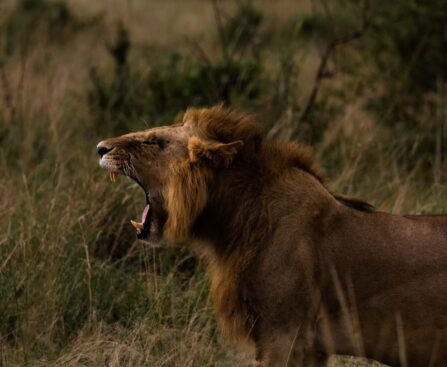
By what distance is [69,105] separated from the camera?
25.8ft

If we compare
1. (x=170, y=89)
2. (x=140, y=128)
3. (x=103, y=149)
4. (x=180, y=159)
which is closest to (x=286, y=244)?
(x=180, y=159)

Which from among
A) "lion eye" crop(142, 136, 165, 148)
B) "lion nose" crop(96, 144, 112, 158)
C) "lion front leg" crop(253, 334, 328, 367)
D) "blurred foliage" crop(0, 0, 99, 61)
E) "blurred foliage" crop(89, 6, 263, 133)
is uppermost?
"lion eye" crop(142, 136, 165, 148)

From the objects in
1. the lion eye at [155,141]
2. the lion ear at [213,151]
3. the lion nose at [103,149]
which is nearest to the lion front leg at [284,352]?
the lion ear at [213,151]

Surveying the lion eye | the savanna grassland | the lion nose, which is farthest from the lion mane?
the savanna grassland

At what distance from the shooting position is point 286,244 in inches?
149

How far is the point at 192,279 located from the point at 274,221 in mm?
1329

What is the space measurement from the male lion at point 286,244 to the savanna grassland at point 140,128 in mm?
616

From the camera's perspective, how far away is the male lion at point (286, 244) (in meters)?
3.71

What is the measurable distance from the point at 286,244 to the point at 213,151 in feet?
1.50

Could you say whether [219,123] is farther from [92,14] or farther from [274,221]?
[92,14]

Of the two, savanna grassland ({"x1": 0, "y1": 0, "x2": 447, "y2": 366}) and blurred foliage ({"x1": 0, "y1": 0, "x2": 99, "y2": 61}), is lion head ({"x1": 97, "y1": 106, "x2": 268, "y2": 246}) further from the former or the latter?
blurred foliage ({"x1": 0, "y1": 0, "x2": 99, "y2": 61})

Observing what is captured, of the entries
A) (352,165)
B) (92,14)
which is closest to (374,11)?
(352,165)

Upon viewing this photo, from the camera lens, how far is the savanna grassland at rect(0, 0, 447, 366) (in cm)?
464

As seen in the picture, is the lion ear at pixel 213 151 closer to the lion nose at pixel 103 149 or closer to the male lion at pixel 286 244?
the male lion at pixel 286 244
